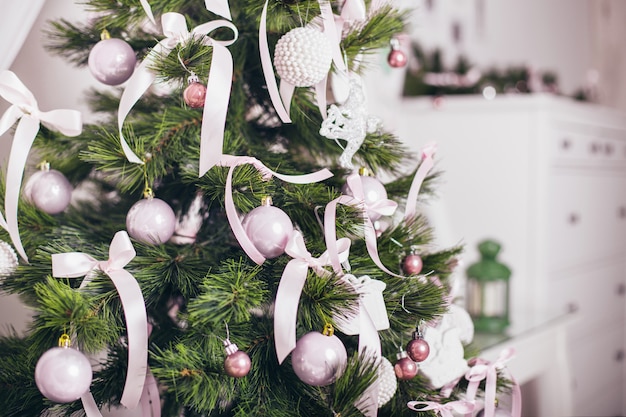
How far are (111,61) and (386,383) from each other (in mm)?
489

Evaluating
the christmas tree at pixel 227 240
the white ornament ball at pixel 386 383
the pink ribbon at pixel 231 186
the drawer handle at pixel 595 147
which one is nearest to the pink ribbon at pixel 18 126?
the christmas tree at pixel 227 240

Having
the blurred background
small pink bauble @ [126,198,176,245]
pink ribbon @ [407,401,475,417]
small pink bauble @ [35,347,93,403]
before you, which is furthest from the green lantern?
small pink bauble @ [35,347,93,403]

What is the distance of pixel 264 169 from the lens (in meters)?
0.67

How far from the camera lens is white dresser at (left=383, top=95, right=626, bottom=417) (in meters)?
1.81

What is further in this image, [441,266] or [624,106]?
[624,106]

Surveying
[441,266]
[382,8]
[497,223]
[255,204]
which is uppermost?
[382,8]

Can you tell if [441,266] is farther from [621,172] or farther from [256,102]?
[621,172]

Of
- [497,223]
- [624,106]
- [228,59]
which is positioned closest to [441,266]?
[228,59]

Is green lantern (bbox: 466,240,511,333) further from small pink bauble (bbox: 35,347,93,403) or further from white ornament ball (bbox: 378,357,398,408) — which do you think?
small pink bauble (bbox: 35,347,93,403)

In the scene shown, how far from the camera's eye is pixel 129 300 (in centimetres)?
63

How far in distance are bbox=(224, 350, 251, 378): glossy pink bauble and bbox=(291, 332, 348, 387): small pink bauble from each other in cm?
6

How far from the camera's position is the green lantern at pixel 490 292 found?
1.57 meters

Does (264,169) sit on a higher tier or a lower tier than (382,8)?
lower

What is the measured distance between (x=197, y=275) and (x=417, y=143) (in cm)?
144
